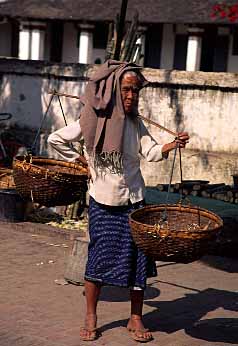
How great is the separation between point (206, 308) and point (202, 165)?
4377mm

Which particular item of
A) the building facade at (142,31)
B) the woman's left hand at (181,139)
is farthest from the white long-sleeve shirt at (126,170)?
the building facade at (142,31)

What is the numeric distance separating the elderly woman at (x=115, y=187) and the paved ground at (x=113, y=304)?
0.27 metres

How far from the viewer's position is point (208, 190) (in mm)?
9727

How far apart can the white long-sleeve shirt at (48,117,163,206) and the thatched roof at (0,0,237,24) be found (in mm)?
18301

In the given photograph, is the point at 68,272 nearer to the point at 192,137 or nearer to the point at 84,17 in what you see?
the point at 192,137

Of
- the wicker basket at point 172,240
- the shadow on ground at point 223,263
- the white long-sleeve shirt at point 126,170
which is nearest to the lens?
the wicker basket at point 172,240

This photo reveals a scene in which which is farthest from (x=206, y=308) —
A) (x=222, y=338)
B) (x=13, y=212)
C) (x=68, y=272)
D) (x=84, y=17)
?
(x=84, y=17)

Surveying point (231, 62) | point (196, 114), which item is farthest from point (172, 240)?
point (231, 62)

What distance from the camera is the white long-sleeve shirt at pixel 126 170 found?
550cm

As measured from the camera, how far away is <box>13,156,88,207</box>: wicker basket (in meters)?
6.05

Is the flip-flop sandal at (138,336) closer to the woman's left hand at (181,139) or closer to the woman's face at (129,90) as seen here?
the woman's left hand at (181,139)

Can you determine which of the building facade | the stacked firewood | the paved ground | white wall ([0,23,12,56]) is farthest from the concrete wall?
white wall ([0,23,12,56])

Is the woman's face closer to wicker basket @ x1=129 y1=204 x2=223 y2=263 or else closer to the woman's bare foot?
wicker basket @ x1=129 y1=204 x2=223 y2=263

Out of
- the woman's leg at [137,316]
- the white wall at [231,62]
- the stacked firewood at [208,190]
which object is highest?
the white wall at [231,62]
